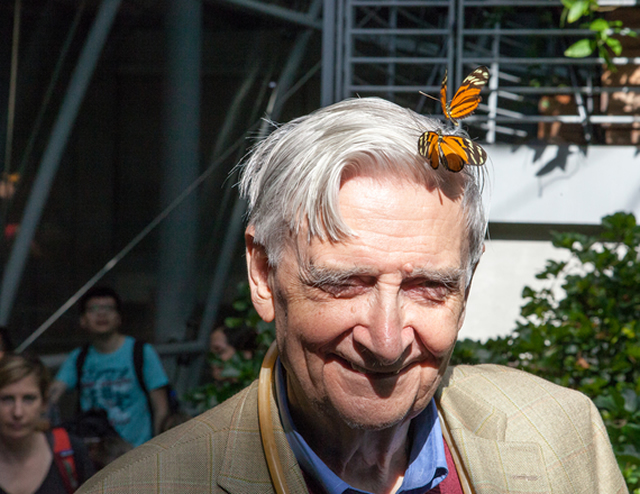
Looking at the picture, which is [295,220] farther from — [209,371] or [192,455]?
[209,371]

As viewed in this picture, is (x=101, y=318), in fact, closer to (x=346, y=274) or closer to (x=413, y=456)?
(x=413, y=456)

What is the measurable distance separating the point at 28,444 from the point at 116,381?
3.09 ft

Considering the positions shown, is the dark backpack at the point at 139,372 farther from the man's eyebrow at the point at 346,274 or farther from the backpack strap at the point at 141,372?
the man's eyebrow at the point at 346,274

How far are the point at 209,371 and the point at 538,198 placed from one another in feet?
10.8

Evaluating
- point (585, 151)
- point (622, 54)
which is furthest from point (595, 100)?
point (585, 151)

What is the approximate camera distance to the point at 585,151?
13.7ft

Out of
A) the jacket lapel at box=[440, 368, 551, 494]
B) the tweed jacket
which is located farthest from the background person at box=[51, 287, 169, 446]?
the jacket lapel at box=[440, 368, 551, 494]

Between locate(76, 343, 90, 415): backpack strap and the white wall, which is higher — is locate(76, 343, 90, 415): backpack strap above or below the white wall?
below

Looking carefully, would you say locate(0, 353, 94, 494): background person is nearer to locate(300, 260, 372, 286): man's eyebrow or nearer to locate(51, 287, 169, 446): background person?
locate(51, 287, 169, 446): background person

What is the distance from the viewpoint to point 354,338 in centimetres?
122

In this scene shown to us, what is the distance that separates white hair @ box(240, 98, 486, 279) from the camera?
4.00 feet

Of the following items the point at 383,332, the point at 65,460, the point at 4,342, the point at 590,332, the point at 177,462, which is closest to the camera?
the point at 383,332

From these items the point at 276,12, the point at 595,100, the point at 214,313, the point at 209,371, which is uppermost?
the point at 276,12

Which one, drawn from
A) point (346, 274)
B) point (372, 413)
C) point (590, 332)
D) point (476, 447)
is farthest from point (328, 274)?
point (590, 332)
